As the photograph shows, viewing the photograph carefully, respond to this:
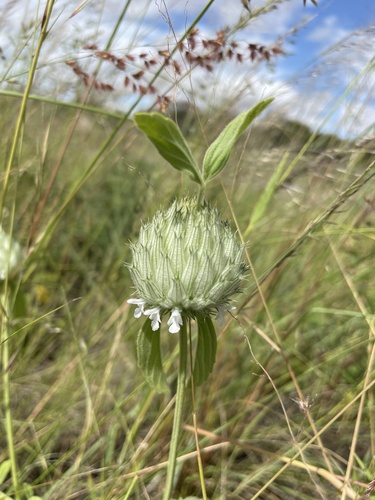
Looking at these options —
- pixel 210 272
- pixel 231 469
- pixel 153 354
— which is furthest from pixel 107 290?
pixel 210 272

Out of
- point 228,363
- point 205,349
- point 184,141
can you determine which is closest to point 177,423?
point 205,349

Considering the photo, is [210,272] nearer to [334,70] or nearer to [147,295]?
[147,295]

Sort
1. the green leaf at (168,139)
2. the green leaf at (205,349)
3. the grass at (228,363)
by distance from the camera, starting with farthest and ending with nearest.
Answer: the grass at (228,363) < the green leaf at (205,349) < the green leaf at (168,139)

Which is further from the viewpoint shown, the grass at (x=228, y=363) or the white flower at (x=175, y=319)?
the grass at (x=228, y=363)

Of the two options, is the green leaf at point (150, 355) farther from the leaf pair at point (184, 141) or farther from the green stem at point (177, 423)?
the leaf pair at point (184, 141)

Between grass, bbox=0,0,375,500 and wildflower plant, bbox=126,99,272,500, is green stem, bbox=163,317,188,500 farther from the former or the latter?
grass, bbox=0,0,375,500

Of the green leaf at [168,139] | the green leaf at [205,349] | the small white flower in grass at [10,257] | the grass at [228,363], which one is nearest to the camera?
the green leaf at [168,139]

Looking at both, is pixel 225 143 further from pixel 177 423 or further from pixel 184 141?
pixel 177 423

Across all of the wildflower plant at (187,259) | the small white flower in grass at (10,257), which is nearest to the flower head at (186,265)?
the wildflower plant at (187,259)
